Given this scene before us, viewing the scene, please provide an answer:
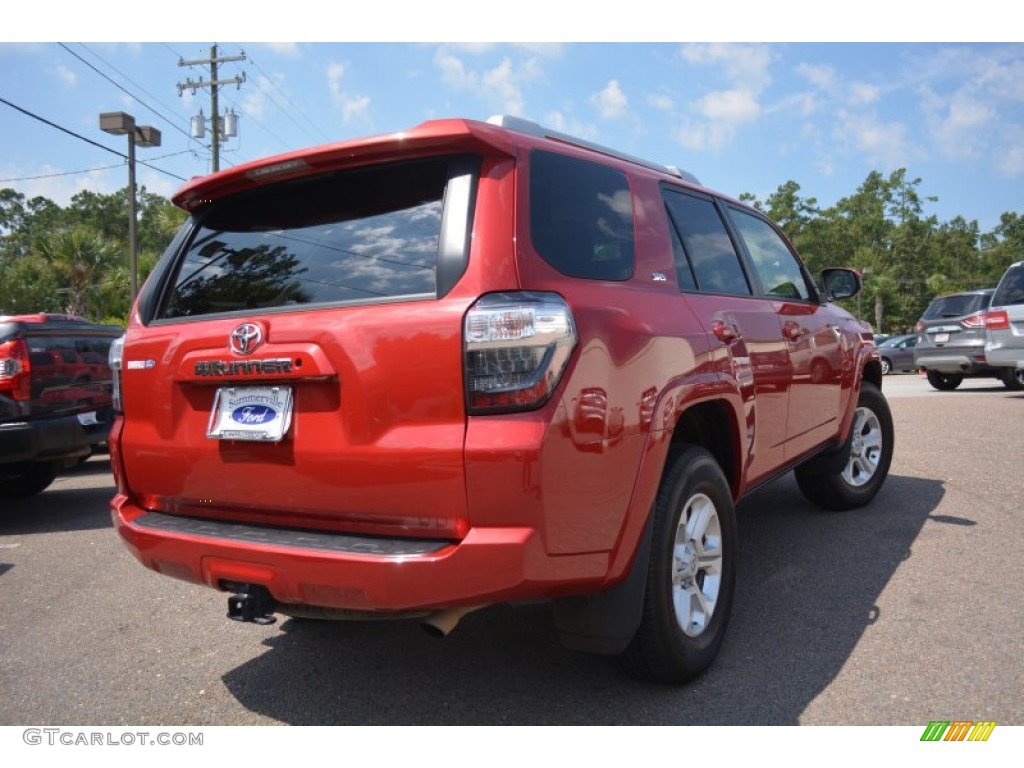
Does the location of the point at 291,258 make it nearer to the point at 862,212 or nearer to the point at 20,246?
the point at 862,212

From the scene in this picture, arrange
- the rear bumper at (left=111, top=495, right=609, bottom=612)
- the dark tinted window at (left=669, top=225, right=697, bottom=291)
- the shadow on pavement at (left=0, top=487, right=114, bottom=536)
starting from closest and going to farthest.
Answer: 1. the rear bumper at (left=111, top=495, right=609, bottom=612)
2. the dark tinted window at (left=669, top=225, right=697, bottom=291)
3. the shadow on pavement at (left=0, top=487, right=114, bottom=536)

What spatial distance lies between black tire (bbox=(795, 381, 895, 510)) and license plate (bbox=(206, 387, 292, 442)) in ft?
12.0

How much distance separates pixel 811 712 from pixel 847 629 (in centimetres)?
79

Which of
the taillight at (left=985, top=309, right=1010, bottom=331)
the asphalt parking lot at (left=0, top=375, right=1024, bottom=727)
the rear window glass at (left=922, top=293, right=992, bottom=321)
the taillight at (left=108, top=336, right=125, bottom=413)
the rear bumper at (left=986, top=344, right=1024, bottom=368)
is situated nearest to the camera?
the asphalt parking lot at (left=0, top=375, right=1024, bottom=727)

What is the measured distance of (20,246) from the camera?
240 feet

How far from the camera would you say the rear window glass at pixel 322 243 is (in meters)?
2.42

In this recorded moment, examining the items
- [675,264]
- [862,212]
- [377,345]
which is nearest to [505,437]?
[377,345]

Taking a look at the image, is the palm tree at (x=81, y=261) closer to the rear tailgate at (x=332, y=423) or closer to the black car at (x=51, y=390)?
the black car at (x=51, y=390)

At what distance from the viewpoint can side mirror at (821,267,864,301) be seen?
493cm

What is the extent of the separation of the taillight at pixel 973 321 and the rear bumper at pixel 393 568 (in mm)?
13667

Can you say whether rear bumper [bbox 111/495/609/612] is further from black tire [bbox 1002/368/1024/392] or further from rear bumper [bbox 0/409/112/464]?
black tire [bbox 1002/368/1024/392]

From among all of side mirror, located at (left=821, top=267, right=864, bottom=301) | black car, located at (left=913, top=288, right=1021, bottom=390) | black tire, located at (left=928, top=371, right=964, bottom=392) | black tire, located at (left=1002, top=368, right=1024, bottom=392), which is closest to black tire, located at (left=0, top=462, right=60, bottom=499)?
side mirror, located at (left=821, top=267, right=864, bottom=301)

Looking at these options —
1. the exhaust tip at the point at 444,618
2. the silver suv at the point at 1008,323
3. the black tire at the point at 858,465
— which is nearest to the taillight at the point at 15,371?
the exhaust tip at the point at 444,618

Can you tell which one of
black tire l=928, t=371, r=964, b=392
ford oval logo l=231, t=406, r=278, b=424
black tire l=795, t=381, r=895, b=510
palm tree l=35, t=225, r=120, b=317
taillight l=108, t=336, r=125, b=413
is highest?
palm tree l=35, t=225, r=120, b=317
